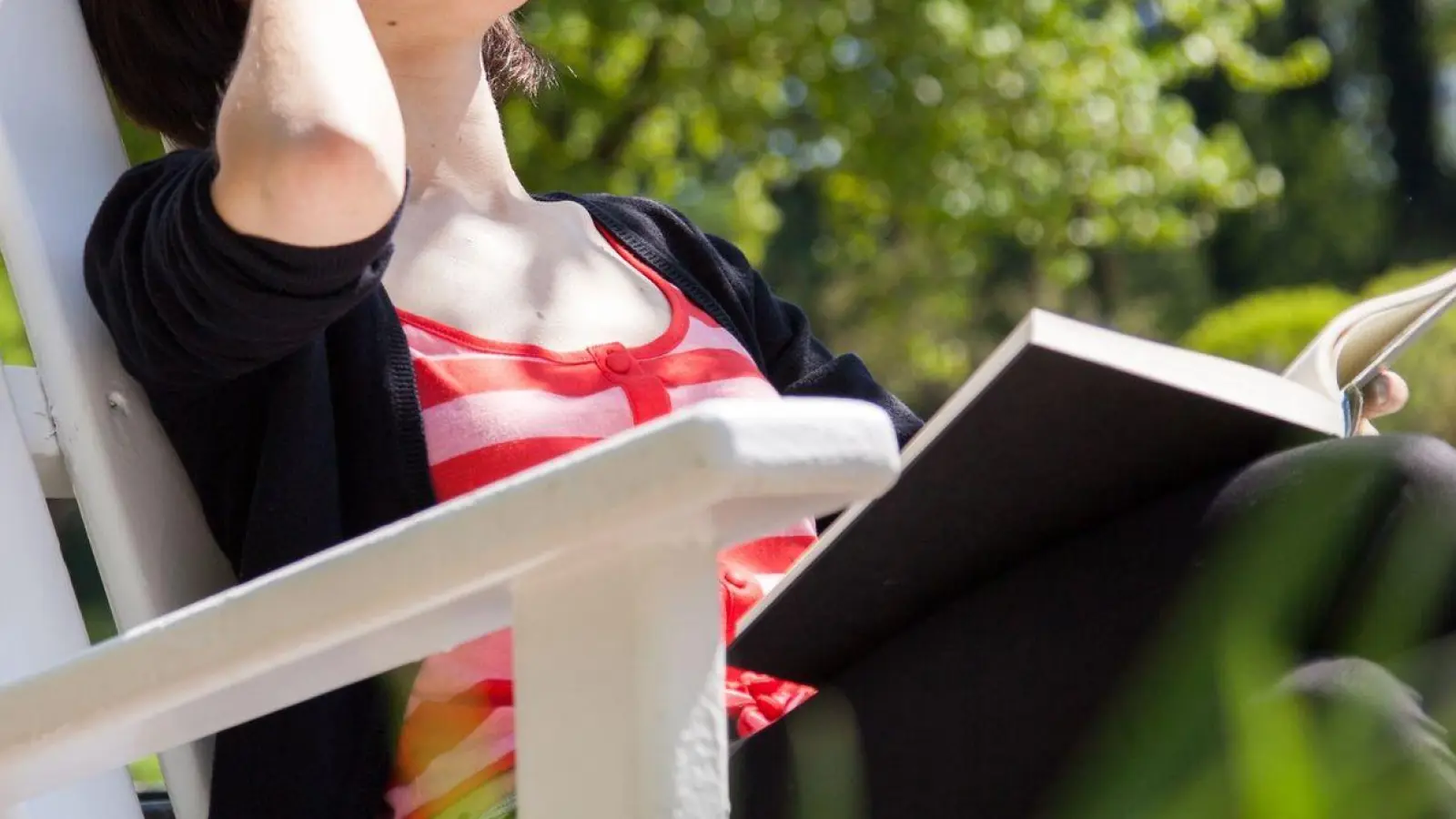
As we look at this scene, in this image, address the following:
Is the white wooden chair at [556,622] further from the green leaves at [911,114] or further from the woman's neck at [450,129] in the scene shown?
the green leaves at [911,114]

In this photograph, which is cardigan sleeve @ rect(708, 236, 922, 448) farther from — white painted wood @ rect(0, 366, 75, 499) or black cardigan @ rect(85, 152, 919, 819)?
white painted wood @ rect(0, 366, 75, 499)

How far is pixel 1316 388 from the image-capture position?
4.78 feet

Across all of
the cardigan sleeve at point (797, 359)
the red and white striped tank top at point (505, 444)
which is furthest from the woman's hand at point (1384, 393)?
the red and white striped tank top at point (505, 444)

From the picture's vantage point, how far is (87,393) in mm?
1269

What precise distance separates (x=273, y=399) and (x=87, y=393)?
0.12 metres

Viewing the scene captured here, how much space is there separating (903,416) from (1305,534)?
3.27ft

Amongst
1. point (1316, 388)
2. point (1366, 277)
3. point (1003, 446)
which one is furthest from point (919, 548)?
point (1366, 277)

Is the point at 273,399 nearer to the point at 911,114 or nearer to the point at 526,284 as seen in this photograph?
the point at 526,284

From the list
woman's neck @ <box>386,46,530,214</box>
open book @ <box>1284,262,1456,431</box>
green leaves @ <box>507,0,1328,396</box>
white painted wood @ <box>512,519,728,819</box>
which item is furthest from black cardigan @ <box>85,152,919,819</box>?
green leaves @ <box>507,0,1328,396</box>

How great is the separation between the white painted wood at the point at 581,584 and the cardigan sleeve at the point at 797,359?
2.87 feet

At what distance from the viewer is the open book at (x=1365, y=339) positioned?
1466 mm

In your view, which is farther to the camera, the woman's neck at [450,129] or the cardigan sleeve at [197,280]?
the woman's neck at [450,129]

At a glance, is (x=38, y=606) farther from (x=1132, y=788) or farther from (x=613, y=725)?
(x=1132, y=788)

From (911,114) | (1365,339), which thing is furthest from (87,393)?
A: (911,114)
